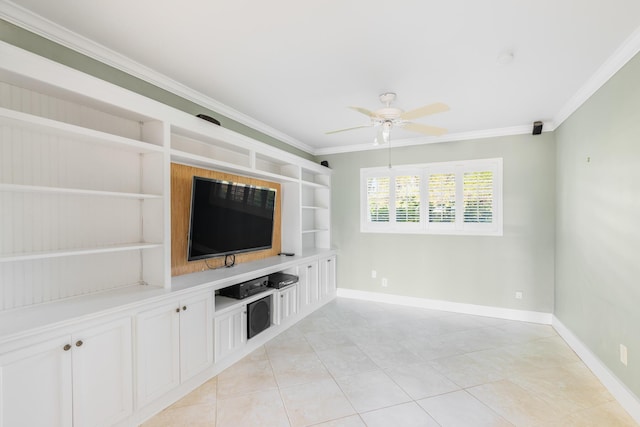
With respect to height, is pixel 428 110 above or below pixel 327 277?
above

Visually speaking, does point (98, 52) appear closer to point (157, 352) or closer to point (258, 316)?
point (157, 352)

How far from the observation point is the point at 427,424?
6.51ft

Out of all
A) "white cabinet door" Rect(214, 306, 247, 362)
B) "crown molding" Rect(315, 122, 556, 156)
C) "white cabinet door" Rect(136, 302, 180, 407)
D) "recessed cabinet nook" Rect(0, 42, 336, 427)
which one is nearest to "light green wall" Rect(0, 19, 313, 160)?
"recessed cabinet nook" Rect(0, 42, 336, 427)

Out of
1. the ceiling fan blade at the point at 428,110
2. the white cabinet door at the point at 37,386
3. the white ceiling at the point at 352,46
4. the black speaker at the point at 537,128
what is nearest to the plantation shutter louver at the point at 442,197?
the black speaker at the point at 537,128

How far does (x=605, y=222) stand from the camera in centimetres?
244

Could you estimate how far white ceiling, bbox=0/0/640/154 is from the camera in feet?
5.51

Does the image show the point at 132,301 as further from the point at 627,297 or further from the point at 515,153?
the point at 515,153

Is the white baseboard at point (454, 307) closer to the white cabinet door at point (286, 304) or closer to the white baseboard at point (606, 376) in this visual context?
the white baseboard at point (606, 376)

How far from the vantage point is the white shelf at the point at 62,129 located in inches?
60.3

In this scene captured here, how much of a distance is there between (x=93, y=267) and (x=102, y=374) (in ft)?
2.49

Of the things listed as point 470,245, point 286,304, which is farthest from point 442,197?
point 286,304

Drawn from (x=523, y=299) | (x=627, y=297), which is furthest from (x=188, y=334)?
(x=523, y=299)

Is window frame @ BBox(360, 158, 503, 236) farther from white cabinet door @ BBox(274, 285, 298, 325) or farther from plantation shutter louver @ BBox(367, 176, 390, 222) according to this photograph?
white cabinet door @ BBox(274, 285, 298, 325)

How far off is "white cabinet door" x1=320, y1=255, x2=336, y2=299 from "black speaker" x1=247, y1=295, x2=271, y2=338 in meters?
1.43
